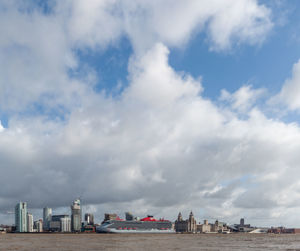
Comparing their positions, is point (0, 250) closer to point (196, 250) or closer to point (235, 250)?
point (196, 250)

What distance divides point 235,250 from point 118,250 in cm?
3191

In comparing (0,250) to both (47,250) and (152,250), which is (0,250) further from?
(152,250)

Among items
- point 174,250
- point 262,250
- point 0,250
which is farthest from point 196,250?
point 0,250

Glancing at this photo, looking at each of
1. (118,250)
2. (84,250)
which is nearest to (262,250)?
(118,250)

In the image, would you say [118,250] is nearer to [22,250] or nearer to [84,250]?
[84,250]

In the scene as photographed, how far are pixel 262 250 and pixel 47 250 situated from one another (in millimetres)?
58366

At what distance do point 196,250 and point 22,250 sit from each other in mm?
46597

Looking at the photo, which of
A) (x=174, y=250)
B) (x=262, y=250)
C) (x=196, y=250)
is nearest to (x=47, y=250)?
(x=174, y=250)

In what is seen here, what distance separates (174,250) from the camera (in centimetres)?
8288

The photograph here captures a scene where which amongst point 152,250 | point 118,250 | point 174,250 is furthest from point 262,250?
point 118,250

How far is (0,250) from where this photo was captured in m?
81.9

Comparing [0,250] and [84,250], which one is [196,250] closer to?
[84,250]

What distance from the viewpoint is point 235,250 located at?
84125 millimetres

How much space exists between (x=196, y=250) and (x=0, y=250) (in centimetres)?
5221
